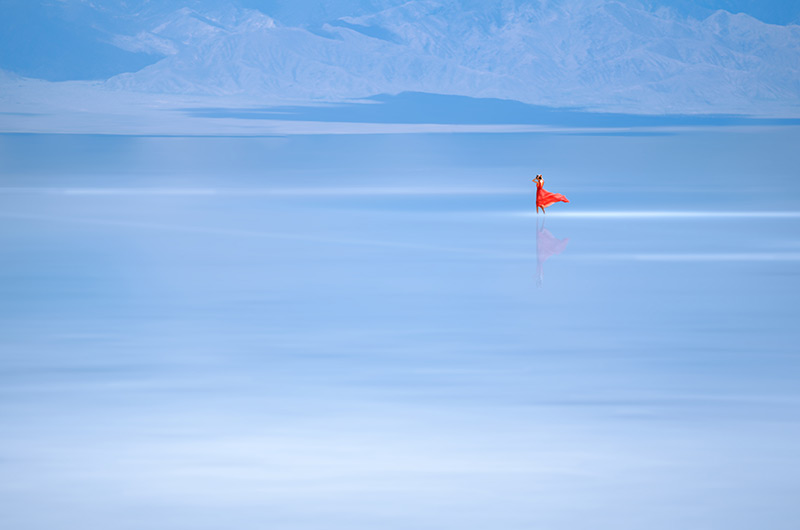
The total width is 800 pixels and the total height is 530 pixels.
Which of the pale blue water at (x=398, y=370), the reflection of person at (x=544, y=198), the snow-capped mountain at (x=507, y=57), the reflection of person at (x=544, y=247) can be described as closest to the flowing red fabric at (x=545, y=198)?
the reflection of person at (x=544, y=198)

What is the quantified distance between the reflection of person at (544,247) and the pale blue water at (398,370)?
1.9 inches

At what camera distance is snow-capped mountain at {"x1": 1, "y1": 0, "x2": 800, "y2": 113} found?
96125mm

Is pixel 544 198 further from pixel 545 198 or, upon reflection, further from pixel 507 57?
pixel 507 57

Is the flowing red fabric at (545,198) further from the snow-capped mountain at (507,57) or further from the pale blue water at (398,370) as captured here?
the snow-capped mountain at (507,57)

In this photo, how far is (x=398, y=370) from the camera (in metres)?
6.62

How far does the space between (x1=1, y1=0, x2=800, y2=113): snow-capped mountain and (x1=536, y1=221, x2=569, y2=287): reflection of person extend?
75.3 m

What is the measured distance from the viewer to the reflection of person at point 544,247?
10.2 meters

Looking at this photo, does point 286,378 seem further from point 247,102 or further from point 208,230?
point 247,102

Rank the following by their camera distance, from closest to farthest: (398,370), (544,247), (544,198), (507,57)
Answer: (398,370) → (544,247) → (544,198) → (507,57)

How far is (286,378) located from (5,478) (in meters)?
1.73

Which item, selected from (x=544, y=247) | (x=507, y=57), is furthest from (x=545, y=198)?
(x=507, y=57)

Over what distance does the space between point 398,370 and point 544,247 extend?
518cm

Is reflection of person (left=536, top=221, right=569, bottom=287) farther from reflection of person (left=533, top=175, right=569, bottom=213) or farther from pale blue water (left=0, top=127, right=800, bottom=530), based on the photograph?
reflection of person (left=533, top=175, right=569, bottom=213)

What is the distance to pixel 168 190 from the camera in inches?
718
